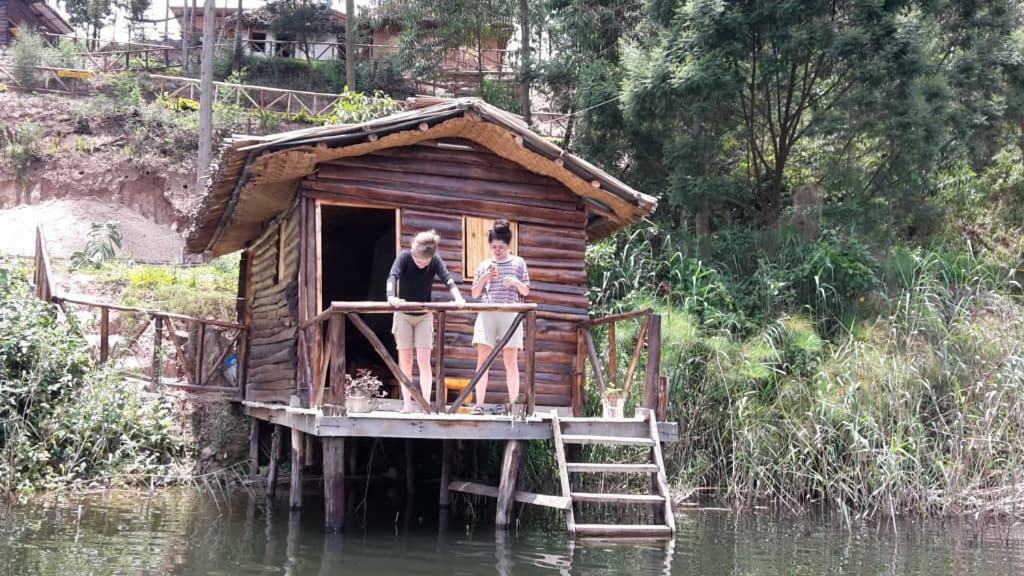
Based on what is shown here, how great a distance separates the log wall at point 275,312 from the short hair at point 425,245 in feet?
8.02

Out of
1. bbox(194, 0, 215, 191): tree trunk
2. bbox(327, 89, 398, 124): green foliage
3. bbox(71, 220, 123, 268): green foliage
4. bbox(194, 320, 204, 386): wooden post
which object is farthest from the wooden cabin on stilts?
bbox(194, 0, 215, 191): tree trunk

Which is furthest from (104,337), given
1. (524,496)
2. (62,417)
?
(524,496)

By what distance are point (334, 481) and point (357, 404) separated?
0.88 m

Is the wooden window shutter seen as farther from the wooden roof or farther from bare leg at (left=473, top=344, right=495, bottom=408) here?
bare leg at (left=473, top=344, right=495, bottom=408)

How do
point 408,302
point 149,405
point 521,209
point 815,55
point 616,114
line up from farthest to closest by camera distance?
1. point 616,114
2. point 815,55
3. point 149,405
4. point 521,209
5. point 408,302

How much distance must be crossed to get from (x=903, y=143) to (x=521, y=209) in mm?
7752

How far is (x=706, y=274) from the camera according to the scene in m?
14.6

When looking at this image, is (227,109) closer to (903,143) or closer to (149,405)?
(149,405)

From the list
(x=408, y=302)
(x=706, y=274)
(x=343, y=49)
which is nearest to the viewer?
(x=408, y=302)

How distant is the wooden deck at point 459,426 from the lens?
820 centimetres

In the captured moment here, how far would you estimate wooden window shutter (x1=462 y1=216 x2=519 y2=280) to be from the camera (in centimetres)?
1078

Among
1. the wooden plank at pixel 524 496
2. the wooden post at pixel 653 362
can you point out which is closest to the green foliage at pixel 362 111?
the wooden plank at pixel 524 496

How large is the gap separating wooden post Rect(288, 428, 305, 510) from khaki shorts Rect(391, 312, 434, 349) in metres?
1.94

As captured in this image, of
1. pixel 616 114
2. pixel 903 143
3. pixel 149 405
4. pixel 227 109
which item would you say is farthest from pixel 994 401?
pixel 227 109
